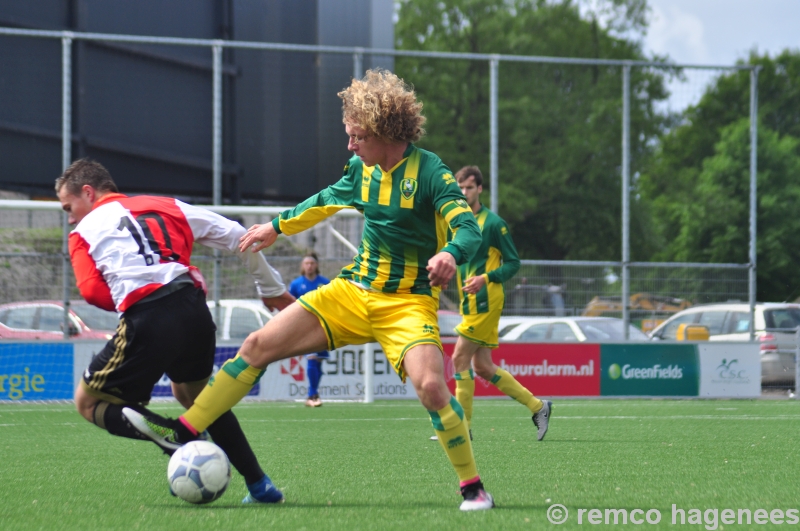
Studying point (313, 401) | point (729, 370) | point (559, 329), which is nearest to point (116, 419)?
point (313, 401)

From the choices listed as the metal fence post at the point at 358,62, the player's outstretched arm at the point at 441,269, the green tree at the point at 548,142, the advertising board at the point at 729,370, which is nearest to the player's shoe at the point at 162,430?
the player's outstretched arm at the point at 441,269

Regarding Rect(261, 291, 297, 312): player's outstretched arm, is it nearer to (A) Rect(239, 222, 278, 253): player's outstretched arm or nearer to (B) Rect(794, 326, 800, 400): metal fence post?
(A) Rect(239, 222, 278, 253): player's outstretched arm

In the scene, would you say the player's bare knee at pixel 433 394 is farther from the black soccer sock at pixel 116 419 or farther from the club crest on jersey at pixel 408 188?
the black soccer sock at pixel 116 419

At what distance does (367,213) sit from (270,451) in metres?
3.11

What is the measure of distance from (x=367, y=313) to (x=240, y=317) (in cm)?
926

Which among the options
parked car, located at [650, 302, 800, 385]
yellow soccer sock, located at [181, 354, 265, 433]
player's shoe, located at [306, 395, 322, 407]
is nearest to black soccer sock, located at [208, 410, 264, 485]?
yellow soccer sock, located at [181, 354, 265, 433]

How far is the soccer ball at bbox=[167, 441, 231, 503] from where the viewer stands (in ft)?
15.5

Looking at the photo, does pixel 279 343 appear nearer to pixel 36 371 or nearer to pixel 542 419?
pixel 542 419

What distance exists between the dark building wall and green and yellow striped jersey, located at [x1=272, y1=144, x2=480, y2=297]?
11375 mm

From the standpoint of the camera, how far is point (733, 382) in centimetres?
1541

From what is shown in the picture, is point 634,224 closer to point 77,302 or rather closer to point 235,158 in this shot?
point 235,158

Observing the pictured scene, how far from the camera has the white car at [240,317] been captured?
14.0m

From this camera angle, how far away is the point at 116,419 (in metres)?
4.86

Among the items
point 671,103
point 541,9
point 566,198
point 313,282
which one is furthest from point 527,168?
point 313,282
